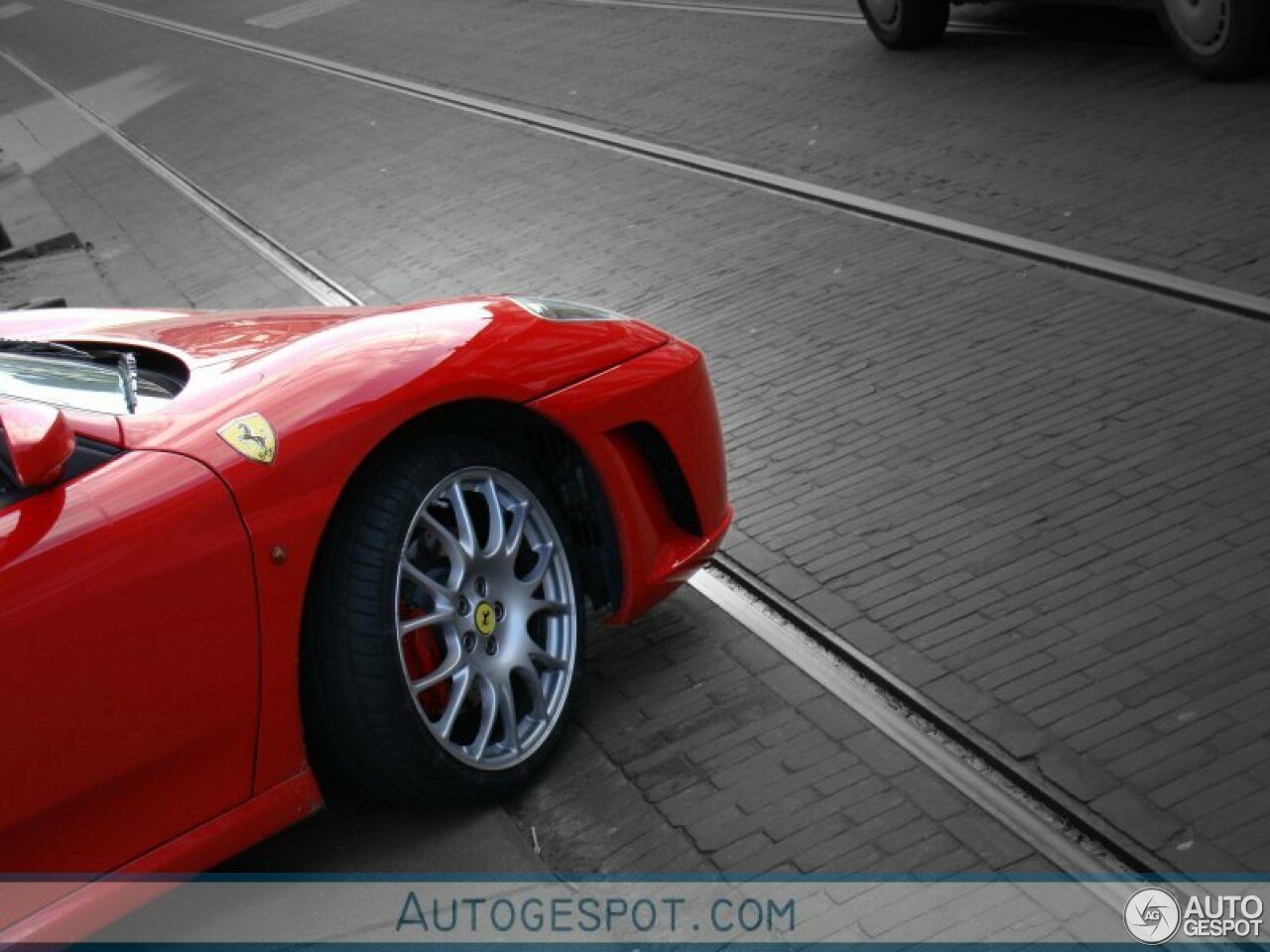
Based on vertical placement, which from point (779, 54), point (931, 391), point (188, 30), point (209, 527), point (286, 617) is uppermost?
point (209, 527)

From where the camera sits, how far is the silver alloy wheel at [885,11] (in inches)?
495

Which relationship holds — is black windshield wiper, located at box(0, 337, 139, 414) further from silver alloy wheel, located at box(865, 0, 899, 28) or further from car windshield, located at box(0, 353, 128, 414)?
silver alloy wheel, located at box(865, 0, 899, 28)

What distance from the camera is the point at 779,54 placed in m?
13.7

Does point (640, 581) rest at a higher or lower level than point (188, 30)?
higher

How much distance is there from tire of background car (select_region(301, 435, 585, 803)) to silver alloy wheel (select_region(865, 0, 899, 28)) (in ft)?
29.5

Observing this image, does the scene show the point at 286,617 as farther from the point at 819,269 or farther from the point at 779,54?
the point at 779,54

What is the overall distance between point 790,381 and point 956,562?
1.93 metres

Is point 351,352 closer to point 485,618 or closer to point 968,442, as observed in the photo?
point 485,618

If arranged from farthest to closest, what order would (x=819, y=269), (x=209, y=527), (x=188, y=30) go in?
(x=188, y=30), (x=819, y=269), (x=209, y=527)

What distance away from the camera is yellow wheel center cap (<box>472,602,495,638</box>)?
4051mm

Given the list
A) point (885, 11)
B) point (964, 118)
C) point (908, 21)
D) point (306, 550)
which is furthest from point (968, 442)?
point (885, 11)

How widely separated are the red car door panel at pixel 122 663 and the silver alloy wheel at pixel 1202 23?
25.1ft

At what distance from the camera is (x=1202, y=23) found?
32.3 feet

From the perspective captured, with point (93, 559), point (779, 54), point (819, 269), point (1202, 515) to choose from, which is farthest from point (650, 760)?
point (779, 54)
